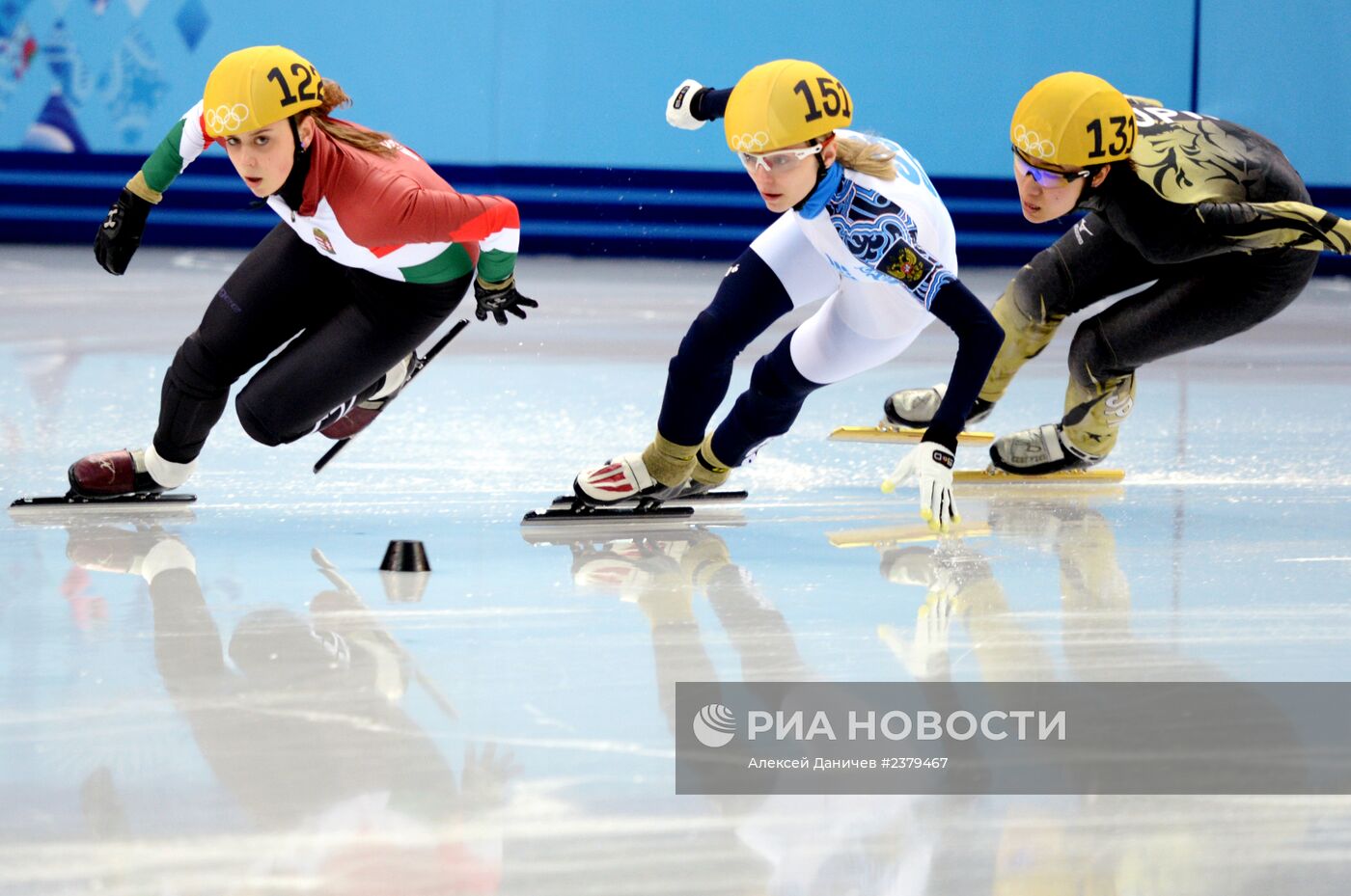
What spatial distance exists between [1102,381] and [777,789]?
2.49 metres

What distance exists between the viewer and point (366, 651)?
9.11 ft

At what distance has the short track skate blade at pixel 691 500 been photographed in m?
3.96

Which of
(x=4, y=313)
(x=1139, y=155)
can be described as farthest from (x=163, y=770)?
(x=4, y=313)

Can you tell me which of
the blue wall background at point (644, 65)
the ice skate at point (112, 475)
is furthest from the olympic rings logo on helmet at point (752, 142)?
the blue wall background at point (644, 65)

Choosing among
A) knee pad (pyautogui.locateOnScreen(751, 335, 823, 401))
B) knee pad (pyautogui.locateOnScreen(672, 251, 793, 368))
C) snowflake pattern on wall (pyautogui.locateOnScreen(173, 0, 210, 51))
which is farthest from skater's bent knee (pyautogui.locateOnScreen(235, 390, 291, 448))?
snowflake pattern on wall (pyautogui.locateOnScreen(173, 0, 210, 51))

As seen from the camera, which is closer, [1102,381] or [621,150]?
[1102,381]

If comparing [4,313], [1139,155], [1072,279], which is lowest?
[4,313]

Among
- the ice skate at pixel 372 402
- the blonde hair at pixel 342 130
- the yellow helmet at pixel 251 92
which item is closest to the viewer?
the yellow helmet at pixel 251 92

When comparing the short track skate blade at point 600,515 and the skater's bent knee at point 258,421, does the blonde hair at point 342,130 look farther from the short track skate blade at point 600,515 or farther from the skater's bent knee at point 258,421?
the short track skate blade at point 600,515

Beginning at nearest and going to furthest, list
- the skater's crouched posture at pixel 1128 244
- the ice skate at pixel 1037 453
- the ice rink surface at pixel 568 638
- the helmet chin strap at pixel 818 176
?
the ice rink surface at pixel 568 638 < the helmet chin strap at pixel 818 176 < the skater's crouched posture at pixel 1128 244 < the ice skate at pixel 1037 453

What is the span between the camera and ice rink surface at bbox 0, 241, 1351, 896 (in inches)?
81.0

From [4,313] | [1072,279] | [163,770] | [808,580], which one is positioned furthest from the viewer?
[4,313]

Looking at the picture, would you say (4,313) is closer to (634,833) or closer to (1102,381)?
(1102,381)

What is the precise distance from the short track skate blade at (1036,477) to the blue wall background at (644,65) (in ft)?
17.7
